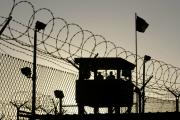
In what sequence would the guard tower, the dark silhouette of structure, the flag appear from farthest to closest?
the flag
the dark silhouette of structure
the guard tower

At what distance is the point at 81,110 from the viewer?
67.2 feet

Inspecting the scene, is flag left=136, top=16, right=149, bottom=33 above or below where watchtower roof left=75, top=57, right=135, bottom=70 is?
above

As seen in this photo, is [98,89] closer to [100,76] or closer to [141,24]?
[100,76]

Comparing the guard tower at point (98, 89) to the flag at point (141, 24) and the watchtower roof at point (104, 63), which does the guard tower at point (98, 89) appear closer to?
the watchtower roof at point (104, 63)

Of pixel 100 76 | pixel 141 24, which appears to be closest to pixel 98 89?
pixel 100 76

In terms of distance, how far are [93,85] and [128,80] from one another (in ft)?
9.38

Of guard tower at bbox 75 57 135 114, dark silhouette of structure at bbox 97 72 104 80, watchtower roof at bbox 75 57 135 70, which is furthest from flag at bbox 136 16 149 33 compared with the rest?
dark silhouette of structure at bbox 97 72 104 80

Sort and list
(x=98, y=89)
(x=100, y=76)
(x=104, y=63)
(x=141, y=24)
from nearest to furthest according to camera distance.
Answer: (x=98, y=89), (x=100, y=76), (x=104, y=63), (x=141, y=24)

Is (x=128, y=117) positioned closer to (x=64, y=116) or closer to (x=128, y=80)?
(x=64, y=116)

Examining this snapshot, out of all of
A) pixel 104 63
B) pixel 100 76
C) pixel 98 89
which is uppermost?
pixel 104 63

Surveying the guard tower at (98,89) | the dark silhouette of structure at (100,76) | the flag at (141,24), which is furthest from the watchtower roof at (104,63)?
the flag at (141,24)

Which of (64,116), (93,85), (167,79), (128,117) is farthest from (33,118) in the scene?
(167,79)

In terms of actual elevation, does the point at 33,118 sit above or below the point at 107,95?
below

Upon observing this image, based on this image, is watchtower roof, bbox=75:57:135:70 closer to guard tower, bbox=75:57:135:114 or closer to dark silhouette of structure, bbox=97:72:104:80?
guard tower, bbox=75:57:135:114
